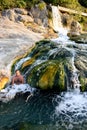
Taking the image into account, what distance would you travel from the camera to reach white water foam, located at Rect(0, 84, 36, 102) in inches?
564

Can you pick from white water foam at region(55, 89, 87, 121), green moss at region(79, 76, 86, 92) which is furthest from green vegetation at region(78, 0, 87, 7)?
white water foam at region(55, 89, 87, 121)

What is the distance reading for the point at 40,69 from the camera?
52.3 ft

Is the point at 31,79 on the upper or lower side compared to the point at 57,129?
upper

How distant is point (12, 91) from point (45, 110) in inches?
96.5

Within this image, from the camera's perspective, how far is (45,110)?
1311 centimetres

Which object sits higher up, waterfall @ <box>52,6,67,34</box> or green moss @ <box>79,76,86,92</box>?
waterfall @ <box>52,6,67,34</box>

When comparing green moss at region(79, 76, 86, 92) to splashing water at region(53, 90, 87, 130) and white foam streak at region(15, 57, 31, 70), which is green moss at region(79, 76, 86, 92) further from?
white foam streak at region(15, 57, 31, 70)

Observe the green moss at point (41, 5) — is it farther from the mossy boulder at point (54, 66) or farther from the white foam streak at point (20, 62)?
the white foam streak at point (20, 62)

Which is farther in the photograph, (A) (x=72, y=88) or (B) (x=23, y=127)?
(A) (x=72, y=88)

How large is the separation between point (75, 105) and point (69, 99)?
0.64 meters

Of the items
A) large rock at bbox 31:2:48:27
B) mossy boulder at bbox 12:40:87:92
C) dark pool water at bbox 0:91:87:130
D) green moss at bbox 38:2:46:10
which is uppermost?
green moss at bbox 38:2:46:10

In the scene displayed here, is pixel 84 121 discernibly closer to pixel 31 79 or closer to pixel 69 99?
pixel 69 99

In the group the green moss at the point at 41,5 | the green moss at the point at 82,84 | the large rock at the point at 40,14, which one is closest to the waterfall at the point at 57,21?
the large rock at the point at 40,14

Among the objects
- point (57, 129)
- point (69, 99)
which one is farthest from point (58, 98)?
point (57, 129)
